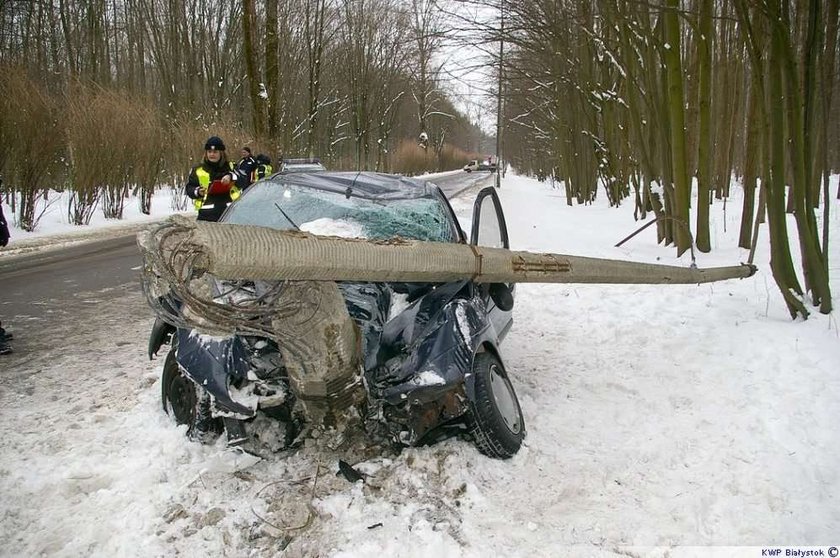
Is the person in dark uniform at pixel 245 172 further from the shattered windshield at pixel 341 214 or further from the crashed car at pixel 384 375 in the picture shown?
the crashed car at pixel 384 375

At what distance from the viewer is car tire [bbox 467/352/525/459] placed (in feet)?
9.40

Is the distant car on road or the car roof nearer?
the car roof

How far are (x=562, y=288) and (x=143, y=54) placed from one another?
90.3 feet

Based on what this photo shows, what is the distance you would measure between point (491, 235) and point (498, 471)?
1.94m

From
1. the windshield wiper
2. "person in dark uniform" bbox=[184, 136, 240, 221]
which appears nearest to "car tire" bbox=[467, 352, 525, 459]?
the windshield wiper

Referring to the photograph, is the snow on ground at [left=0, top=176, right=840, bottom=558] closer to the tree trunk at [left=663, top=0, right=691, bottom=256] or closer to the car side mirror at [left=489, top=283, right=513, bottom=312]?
the car side mirror at [left=489, top=283, right=513, bottom=312]

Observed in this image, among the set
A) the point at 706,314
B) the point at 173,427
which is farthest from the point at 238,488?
the point at 706,314

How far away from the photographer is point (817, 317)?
4.91m

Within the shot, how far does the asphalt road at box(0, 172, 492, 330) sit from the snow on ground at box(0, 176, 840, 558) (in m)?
1.54

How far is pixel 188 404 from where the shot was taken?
3.18 m

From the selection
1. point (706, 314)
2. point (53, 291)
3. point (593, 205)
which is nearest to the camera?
point (706, 314)

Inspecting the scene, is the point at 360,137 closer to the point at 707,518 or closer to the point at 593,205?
the point at 593,205

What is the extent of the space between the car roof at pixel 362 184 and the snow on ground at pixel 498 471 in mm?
1621

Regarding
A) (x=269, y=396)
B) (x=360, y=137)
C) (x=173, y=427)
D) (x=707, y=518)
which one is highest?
(x=360, y=137)
